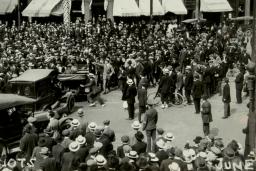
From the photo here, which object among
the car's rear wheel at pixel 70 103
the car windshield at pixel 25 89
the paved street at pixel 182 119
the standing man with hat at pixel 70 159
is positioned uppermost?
the car windshield at pixel 25 89

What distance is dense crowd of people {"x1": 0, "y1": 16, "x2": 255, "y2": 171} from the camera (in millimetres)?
12492

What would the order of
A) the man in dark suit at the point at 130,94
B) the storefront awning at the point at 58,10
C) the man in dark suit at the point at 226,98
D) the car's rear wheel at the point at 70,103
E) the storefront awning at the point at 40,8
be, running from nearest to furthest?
the man in dark suit at the point at 130,94 < the man in dark suit at the point at 226,98 < the car's rear wheel at the point at 70,103 < the storefront awning at the point at 40,8 < the storefront awning at the point at 58,10

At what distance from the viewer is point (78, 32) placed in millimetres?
35156

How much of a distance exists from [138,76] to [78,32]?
33.8ft

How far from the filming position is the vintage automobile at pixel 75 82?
24.2m

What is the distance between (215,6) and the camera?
44.5m

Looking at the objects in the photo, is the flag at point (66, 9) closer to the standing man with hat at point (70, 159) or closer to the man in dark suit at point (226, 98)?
the man in dark suit at point (226, 98)

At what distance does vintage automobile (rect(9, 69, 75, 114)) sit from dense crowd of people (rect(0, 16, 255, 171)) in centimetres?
136

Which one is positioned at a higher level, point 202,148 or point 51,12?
point 51,12

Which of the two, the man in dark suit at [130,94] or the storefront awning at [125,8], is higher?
the storefront awning at [125,8]

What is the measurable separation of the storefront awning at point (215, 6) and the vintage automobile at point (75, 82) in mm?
21662

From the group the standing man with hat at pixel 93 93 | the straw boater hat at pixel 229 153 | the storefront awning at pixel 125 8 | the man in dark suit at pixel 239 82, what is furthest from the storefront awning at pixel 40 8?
the straw boater hat at pixel 229 153

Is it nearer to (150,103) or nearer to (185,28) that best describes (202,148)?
(150,103)

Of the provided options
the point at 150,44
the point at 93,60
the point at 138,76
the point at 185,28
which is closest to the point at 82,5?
the point at 185,28
